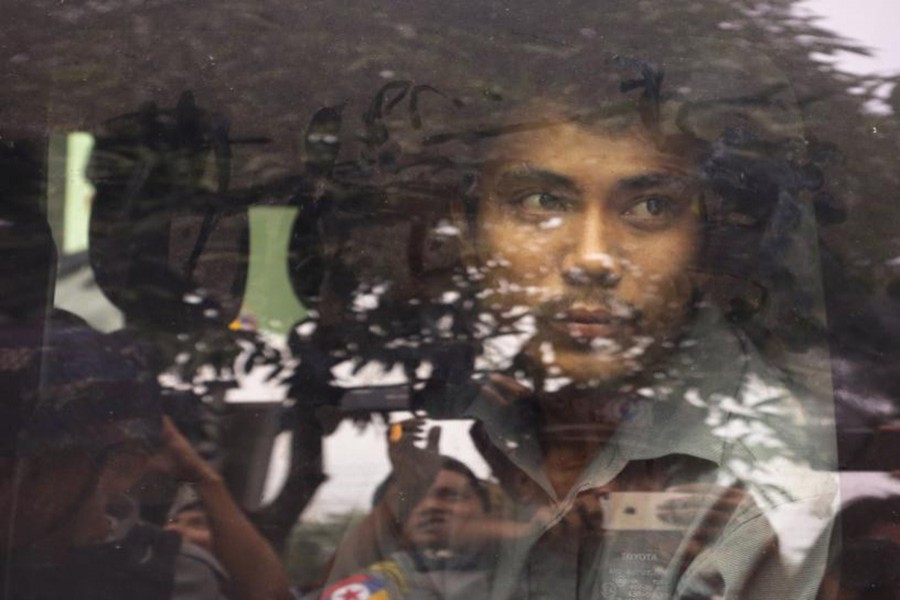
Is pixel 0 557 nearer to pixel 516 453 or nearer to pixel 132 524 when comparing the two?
pixel 132 524

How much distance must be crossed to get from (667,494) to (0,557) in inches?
37.8

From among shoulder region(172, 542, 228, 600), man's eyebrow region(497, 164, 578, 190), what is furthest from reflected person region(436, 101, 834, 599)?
shoulder region(172, 542, 228, 600)

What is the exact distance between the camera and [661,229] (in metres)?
1.68

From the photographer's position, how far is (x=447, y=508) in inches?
66.4

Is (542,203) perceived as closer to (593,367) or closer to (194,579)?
(593,367)

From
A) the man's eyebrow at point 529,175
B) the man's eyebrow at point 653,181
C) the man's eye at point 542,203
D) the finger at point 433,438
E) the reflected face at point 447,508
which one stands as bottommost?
the reflected face at point 447,508

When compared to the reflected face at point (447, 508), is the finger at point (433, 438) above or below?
above

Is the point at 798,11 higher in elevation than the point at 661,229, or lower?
higher

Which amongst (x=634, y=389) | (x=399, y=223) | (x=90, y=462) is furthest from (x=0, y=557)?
(x=634, y=389)

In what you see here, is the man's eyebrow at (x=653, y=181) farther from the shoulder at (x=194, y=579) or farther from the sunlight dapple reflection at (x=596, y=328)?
the shoulder at (x=194, y=579)

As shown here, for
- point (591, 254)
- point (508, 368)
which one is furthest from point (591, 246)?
point (508, 368)

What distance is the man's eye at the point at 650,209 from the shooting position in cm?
168

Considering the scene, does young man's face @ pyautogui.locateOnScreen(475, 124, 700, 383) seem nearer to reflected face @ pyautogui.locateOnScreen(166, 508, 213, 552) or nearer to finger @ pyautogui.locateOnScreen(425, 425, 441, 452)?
finger @ pyautogui.locateOnScreen(425, 425, 441, 452)

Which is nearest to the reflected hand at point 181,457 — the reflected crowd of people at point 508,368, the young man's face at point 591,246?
the reflected crowd of people at point 508,368
